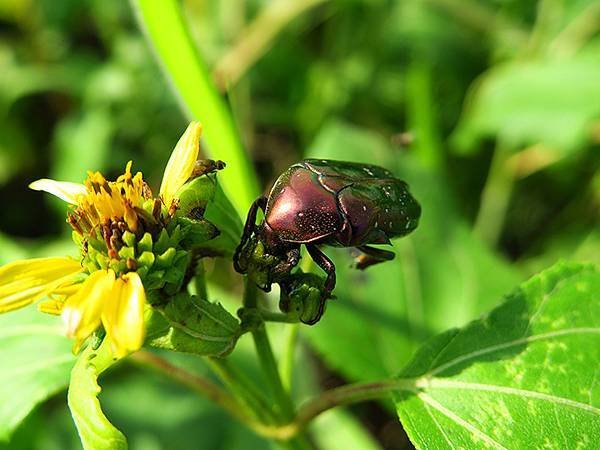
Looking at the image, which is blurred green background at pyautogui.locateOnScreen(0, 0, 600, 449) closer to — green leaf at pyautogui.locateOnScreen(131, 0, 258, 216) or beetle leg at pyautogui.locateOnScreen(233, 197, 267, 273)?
green leaf at pyautogui.locateOnScreen(131, 0, 258, 216)

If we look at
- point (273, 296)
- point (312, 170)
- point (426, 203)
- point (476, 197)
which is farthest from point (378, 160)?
point (312, 170)

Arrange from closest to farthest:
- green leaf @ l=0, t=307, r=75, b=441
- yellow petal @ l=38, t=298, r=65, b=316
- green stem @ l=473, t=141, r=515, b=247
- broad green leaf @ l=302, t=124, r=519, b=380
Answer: yellow petal @ l=38, t=298, r=65, b=316 < green leaf @ l=0, t=307, r=75, b=441 < broad green leaf @ l=302, t=124, r=519, b=380 < green stem @ l=473, t=141, r=515, b=247

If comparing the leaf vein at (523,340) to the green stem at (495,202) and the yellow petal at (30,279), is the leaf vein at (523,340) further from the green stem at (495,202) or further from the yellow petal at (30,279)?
the green stem at (495,202)

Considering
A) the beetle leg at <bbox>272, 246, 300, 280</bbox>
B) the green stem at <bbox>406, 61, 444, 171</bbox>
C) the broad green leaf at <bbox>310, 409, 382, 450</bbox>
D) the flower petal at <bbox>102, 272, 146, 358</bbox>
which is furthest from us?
the green stem at <bbox>406, 61, 444, 171</bbox>

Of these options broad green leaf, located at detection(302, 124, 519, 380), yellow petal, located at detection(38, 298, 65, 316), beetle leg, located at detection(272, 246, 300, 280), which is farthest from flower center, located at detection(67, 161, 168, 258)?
broad green leaf, located at detection(302, 124, 519, 380)

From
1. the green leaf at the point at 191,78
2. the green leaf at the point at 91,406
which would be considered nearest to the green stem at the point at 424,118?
the green leaf at the point at 191,78

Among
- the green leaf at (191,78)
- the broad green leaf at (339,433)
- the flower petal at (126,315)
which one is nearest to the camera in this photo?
the flower petal at (126,315)
